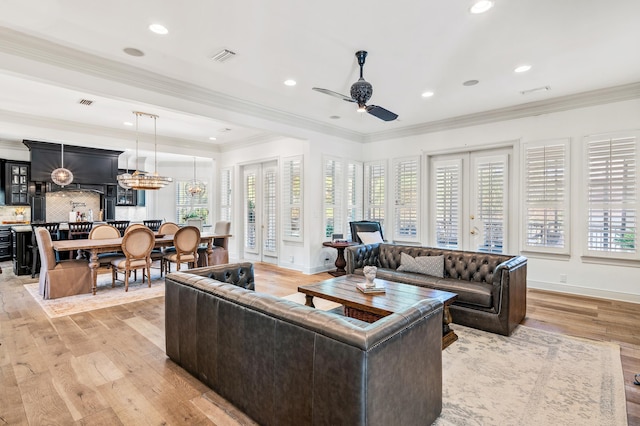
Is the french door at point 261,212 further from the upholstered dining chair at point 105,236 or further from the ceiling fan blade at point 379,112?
the ceiling fan blade at point 379,112

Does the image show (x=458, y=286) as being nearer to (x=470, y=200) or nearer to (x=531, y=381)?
(x=531, y=381)

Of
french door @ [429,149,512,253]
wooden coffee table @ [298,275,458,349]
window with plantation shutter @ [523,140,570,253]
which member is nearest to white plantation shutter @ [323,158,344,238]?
french door @ [429,149,512,253]

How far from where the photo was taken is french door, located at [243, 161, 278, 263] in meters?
7.50

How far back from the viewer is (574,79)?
13.9 ft

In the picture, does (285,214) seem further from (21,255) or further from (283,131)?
(21,255)

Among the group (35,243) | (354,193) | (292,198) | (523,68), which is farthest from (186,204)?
(523,68)

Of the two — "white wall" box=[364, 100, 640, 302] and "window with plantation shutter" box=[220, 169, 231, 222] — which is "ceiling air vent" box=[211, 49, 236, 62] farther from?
"window with plantation shutter" box=[220, 169, 231, 222]

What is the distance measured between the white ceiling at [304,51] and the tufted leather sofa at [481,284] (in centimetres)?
231

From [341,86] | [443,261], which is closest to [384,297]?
[443,261]

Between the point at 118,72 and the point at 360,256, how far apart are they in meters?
3.86

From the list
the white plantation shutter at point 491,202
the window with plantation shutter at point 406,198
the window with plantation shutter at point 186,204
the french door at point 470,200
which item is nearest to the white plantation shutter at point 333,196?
the window with plantation shutter at point 406,198

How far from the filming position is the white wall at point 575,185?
451 centimetres

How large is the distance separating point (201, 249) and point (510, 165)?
5981 millimetres

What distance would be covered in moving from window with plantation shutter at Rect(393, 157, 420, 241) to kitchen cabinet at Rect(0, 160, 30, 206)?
353 inches
